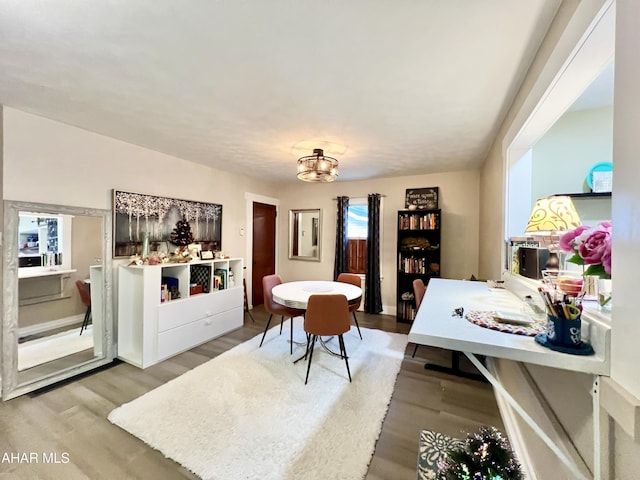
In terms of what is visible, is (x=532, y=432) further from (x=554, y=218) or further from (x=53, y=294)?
(x=53, y=294)

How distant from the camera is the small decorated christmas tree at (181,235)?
10.7 ft

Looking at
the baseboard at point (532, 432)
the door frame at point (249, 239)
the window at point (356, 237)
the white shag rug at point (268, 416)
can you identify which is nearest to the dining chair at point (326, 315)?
the white shag rug at point (268, 416)

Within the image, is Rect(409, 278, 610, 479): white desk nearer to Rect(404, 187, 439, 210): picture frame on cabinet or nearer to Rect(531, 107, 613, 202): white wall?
Rect(531, 107, 613, 202): white wall

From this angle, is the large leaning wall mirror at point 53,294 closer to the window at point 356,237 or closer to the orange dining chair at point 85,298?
the orange dining chair at point 85,298

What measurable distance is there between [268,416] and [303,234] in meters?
3.60

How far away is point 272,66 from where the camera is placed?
153 cm

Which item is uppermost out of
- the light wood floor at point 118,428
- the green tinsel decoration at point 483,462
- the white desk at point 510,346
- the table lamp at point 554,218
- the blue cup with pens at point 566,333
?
the table lamp at point 554,218

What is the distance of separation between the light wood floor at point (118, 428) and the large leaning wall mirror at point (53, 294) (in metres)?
0.25

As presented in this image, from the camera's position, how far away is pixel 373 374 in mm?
2424

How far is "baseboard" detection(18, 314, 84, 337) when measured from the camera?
2.19 m

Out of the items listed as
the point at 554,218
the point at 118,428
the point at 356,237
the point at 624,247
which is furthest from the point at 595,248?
the point at 356,237

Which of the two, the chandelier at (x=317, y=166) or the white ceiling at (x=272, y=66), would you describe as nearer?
the white ceiling at (x=272, y=66)

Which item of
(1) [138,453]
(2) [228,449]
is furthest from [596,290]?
(1) [138,453]

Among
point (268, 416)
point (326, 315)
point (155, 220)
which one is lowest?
point (268, 416)
